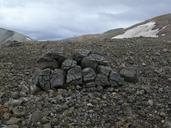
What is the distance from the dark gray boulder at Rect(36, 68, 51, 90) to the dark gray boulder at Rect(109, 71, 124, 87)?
239cm

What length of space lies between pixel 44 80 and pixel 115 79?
274 centimetres

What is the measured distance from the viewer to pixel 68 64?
1683 cm

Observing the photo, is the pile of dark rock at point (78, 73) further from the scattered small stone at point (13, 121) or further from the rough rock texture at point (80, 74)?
the scattered small stone at point (13, 121)

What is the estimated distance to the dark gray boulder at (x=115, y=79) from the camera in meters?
16.5

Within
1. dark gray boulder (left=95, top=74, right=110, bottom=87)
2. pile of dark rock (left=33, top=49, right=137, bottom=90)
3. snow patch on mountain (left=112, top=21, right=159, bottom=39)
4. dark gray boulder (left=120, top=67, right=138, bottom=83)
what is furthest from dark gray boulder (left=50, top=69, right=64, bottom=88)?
snow patch on mountain (left=112, top=21, right=159, bottom=39)

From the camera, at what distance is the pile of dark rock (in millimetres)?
16438

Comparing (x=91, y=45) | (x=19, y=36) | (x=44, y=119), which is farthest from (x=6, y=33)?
(x=44, y=119)

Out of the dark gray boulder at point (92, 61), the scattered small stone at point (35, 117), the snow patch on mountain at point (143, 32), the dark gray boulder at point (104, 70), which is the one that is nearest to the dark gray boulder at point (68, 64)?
the dark gray boulder at point (92, 61)

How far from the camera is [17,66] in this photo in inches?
768

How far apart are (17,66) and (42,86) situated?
3.42 m

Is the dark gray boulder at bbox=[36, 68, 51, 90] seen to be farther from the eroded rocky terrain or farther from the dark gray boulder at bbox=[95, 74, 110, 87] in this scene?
the dark gray boulder at bbox=[95, 74, 110, 87]

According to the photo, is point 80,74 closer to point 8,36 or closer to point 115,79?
point 115,79

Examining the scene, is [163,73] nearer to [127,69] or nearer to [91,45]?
[127,69]

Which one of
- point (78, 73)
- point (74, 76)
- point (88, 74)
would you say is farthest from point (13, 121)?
point (88, 74)
